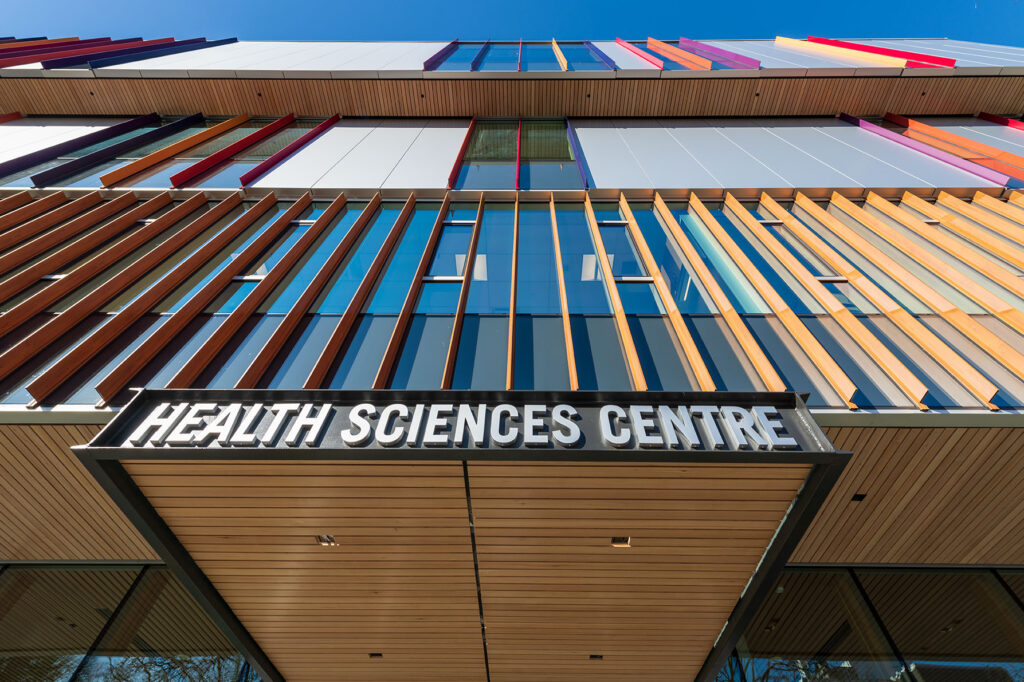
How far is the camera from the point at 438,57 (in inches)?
630

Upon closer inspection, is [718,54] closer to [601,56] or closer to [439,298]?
[601,56]

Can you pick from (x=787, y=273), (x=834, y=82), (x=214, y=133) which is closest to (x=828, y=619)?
(x=787, y=273)

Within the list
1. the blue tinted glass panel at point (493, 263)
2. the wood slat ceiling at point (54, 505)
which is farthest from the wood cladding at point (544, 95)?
the wood slat ceiling at point (54, 505)

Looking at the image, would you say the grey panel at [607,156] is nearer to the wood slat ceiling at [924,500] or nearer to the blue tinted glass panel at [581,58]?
the blue tinted glass panel at [581,58]

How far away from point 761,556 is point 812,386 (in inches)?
93.7

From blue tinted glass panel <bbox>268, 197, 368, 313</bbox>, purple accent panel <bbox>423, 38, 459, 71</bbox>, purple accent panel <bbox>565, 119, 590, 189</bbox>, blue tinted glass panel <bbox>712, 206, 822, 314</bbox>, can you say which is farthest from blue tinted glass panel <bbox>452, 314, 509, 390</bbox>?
purple accent panel <bbox>423, 38, 459, 71</bbox>

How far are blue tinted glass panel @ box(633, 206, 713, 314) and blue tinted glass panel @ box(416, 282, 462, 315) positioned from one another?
396cm

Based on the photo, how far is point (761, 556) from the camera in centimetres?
489

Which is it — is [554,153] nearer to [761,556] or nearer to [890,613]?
[761,556]

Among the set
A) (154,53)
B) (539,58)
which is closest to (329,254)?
(539,58)

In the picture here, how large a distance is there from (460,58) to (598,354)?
54.7 ft

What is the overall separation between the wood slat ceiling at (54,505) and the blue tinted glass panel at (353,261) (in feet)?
10.4

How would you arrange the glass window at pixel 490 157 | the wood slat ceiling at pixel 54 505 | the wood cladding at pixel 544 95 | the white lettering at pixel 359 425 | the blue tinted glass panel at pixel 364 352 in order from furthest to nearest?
the wood cladding at pixel 544 95, the glass window at pixel 490 157, the blue tinted glass panel at pixel 364 352, the wood slat ceiling at pixel 54 505, the white lettering at pixel 359 425

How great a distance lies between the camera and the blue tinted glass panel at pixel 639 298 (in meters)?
6.78
